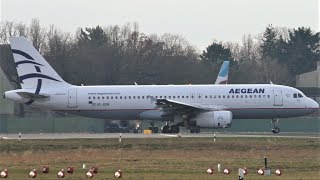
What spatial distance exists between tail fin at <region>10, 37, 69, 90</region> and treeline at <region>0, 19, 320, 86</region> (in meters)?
19.9

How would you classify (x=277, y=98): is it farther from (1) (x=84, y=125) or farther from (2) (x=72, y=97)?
(1) (x=84, y=125)

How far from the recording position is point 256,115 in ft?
205

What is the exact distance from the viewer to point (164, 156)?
41.6 m

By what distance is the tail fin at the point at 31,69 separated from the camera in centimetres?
6222

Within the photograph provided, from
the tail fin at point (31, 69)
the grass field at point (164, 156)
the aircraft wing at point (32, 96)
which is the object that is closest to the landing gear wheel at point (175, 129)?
the tail fin at point (31, 69)

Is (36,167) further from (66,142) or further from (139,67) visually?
(139,67)

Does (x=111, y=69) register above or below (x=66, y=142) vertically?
above

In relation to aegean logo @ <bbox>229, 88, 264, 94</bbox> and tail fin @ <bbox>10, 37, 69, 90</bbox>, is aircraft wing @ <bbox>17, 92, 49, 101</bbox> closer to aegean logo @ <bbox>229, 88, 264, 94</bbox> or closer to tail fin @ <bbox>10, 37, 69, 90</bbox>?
tail fin @ <bbox>10, 37, 69, 90</bbox>

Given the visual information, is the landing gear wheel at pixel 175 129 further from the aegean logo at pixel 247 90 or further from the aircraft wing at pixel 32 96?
the aircraft wing at pixel 32 96

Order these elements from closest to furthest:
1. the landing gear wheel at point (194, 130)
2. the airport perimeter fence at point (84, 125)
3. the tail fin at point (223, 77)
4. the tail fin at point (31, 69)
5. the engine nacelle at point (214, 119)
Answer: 1. the engine nacelle at point (214, 119)
2. the tail fin at point (31, 69)
3. the landing gear wheel at point (194, 130)
4. the airport perimeter fence at point (84, 125)
5. the tail fin at point (223, 77)

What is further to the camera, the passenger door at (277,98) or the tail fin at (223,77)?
the tail fin at (223,77)

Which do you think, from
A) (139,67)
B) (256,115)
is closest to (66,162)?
(256,115)

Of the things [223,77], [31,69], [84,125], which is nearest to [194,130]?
[31,69]

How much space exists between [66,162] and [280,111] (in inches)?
1037
